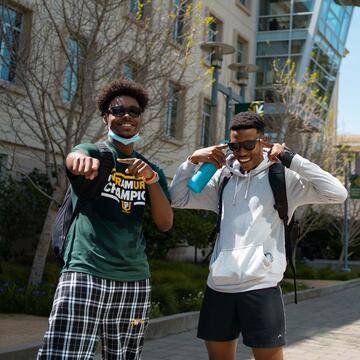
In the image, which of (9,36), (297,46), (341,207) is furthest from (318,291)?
(297,46)

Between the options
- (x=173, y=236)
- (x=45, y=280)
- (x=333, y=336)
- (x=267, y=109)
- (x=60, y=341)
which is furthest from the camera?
(x=267, y=109)

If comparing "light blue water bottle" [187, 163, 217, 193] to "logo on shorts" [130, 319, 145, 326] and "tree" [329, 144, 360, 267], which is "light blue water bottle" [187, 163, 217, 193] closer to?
"logo on shorts" [130, 319, 145, 326]

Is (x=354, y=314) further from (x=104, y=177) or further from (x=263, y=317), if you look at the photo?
(x=104, y=177)

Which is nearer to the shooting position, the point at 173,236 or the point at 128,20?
the point at 128,20

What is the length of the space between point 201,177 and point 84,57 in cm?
552

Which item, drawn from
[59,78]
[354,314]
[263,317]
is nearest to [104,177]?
[263,317]

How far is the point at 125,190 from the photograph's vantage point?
3014 millimetres

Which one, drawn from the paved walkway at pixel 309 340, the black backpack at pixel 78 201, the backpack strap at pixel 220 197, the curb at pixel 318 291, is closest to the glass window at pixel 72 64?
the paved walkway at pixel 309 340

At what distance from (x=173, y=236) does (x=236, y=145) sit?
452 inches

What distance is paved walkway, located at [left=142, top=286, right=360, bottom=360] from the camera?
675cm

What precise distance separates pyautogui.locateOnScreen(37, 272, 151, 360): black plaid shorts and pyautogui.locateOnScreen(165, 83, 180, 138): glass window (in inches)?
253

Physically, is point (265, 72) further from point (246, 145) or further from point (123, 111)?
point (123, 111)

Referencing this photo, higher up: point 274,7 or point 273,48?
point 274,7

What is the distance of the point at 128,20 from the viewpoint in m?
8.65
